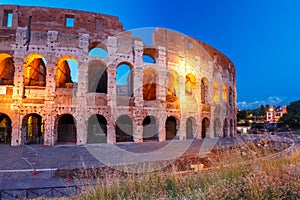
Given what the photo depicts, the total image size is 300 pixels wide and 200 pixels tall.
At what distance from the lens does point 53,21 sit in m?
17.6

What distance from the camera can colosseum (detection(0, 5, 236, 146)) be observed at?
1658cm

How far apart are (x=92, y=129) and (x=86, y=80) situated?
16.6ft

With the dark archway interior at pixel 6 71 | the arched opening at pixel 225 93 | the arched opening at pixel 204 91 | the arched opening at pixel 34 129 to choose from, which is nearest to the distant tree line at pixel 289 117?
the arched opening at pixel 225 93

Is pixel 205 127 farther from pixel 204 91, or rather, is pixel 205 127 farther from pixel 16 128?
pixel 16 128

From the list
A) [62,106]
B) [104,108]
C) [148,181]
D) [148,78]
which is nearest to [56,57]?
[62,106]

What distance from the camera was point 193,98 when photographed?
22328mm

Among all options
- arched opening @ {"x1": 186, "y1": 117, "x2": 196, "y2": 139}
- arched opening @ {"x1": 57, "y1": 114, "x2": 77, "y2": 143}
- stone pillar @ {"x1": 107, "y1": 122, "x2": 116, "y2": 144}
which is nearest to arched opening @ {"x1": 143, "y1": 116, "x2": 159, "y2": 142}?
stone pillar @ {"x1": 107, "y1": 122, "x2": 116, "y2": 144}

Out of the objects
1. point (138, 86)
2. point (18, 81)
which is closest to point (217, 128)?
point (138, 86)

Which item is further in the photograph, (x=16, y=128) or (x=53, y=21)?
(x=53, y=21)

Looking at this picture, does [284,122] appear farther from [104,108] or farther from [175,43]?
[104,108]

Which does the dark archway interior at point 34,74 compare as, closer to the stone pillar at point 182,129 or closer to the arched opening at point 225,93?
the stone pillar at point 182,129

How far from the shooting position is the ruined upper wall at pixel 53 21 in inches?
682

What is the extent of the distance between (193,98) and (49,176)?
16617 mm

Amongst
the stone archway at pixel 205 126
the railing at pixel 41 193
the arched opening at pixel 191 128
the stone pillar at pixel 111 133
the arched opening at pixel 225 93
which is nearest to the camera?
the railing at pixel 41 193
